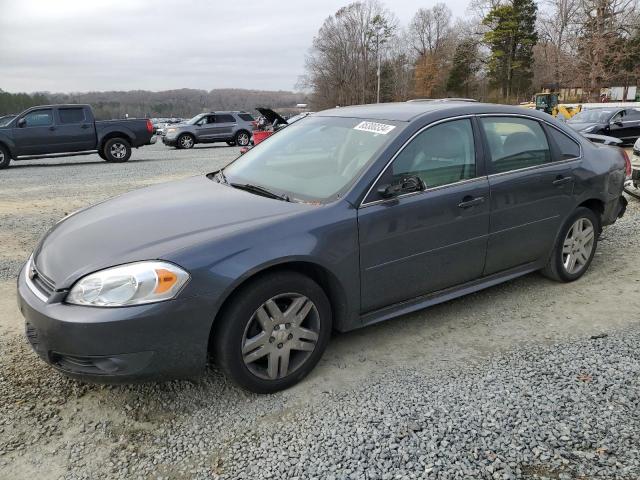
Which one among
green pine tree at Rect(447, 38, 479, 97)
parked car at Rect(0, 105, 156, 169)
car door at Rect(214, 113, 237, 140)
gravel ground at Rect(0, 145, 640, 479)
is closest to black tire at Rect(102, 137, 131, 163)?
parked car at Rect(0, 105, 156, 169)

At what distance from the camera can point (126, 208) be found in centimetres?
329

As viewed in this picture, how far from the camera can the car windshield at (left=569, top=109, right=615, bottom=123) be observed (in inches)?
677

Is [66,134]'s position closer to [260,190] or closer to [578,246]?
[260,190]

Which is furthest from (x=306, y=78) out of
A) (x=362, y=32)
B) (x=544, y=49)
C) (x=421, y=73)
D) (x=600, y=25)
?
(x=600, y=25)

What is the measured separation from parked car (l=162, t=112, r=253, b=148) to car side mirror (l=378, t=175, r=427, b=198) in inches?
827

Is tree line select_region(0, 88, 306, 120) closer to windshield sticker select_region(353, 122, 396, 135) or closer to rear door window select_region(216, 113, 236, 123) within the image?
rear door window select_region(216, 113, 236, 123)

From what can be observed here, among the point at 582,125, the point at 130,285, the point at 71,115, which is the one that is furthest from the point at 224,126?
the point at 130,285

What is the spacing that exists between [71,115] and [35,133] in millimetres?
1149

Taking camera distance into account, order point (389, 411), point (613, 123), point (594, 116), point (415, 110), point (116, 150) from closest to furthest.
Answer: point (389, 411) → point (415, 110) → point (116, 150) → point (613, 123) → point (594, 116)

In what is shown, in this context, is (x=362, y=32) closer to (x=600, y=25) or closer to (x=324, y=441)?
(x=600, y=25)

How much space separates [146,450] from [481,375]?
1.88 meters

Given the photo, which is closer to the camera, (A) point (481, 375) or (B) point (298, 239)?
(B) point (298, 239)

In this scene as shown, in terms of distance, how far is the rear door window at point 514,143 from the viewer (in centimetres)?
372

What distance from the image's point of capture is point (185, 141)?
22922 mm
